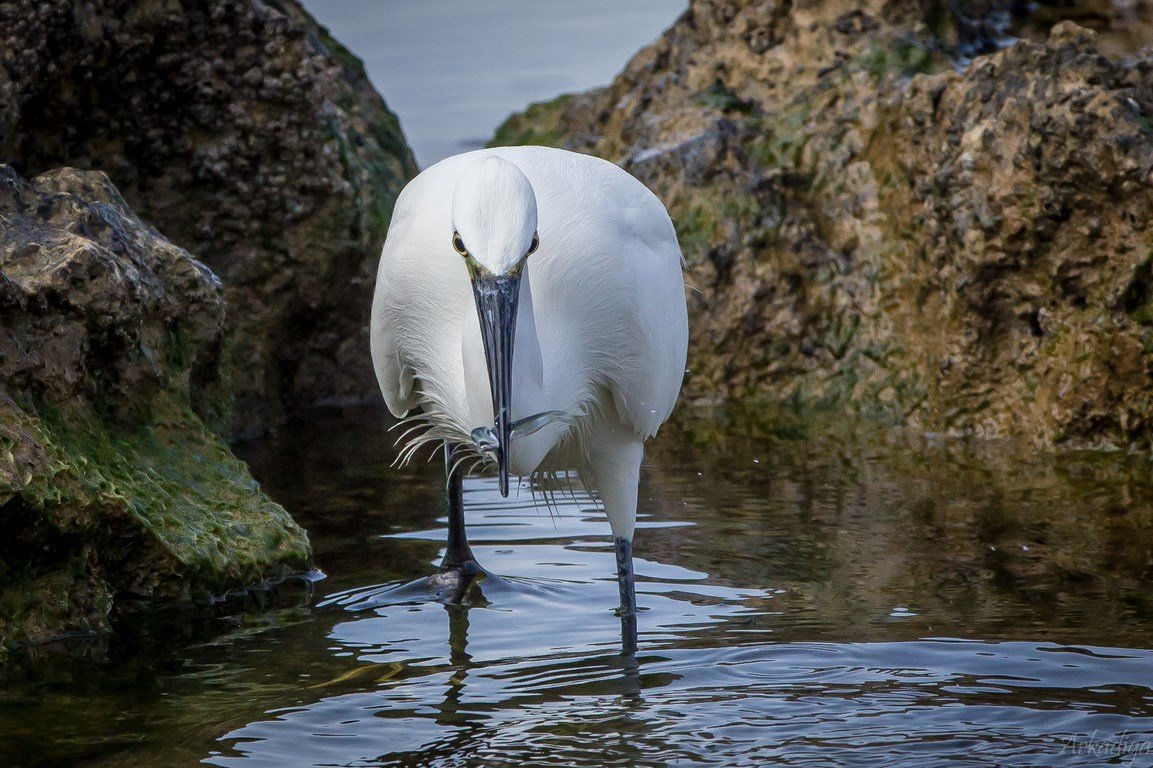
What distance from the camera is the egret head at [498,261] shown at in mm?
3973

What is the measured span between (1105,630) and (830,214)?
5931 mm

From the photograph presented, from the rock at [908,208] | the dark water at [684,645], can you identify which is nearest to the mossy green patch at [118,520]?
the dark water at [684,645]

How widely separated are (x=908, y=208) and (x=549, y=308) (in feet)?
18.2

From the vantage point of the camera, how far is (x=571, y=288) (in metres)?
4.82

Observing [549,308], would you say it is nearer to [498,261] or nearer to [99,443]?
[498,261]

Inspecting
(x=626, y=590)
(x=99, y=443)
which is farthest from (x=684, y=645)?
(x=99, y=443)

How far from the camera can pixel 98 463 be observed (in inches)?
203

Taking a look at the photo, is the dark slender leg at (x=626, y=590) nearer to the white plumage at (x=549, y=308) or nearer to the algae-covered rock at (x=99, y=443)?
the white plumage at (x=549, y=308)

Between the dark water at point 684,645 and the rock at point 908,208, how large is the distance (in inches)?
43.8

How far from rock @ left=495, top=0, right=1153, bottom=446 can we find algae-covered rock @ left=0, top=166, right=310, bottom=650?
186 inches

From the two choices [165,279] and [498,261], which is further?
[165,279]

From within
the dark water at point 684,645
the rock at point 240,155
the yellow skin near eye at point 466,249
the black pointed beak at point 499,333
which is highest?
the rock at point 240,155

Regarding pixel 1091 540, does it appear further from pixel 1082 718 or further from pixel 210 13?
pixel 210 13

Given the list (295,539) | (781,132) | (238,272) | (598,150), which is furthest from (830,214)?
(295,539)
